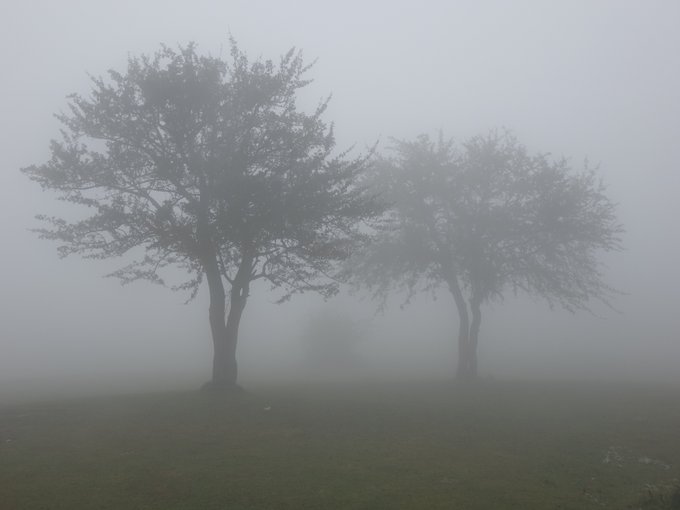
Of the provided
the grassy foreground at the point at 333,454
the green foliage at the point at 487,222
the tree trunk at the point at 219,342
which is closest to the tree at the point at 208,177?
the tree trunk at the point at 219,342

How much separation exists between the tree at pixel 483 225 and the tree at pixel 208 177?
488 inches

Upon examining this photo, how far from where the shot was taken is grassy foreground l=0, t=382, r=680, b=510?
42.0 feet

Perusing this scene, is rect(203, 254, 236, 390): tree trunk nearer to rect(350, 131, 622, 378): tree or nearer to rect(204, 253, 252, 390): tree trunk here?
Result: rect(204, 253, 252, 390): tree trunk

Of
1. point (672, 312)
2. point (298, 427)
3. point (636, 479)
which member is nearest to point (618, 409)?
point (636, 479)

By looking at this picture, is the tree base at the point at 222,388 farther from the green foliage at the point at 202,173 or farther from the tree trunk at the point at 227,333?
the green foliage at the point at 202,173

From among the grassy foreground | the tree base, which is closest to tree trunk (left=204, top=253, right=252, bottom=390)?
the tree base

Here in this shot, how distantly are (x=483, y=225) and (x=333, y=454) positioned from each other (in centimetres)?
2429

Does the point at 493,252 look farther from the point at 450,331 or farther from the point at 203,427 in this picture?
the point at 450,331

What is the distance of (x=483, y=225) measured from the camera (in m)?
37.3

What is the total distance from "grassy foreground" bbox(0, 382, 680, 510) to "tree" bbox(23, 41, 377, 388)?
18.9ft

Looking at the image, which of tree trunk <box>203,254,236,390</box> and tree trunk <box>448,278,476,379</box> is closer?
tree trunk <box>203,254,236,390</box>

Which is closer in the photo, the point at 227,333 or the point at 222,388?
the point at 222,388

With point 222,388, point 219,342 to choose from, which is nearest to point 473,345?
point 219,342

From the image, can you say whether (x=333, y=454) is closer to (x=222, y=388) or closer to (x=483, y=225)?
(x=222, y=388)
